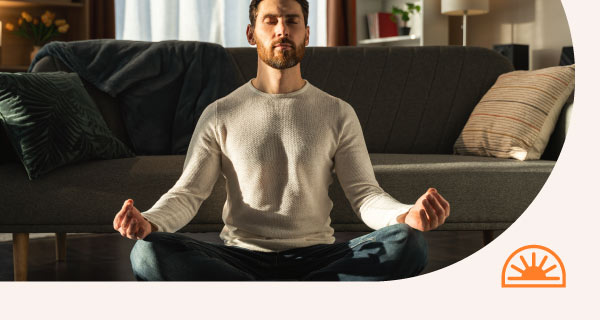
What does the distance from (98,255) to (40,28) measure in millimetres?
1795

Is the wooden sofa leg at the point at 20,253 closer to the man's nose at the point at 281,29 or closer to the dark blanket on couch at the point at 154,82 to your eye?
the dark blanket on couch at the point at 154,82

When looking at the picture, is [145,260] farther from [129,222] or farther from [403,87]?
[403,87]

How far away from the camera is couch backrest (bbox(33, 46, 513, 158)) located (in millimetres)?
2178

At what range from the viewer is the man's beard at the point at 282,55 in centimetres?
119

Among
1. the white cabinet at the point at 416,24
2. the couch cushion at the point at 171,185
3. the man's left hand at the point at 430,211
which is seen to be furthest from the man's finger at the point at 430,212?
the white cabinet at the point at 416,24

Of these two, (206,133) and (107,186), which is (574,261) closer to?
(206,133)

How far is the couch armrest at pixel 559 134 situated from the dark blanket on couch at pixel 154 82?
91cm

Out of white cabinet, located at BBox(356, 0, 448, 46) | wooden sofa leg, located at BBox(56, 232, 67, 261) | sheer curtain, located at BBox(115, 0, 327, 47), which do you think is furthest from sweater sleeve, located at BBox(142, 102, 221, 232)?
white cabinet, located at BBox(356, 0, 448, 46)

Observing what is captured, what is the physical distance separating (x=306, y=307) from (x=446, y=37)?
3.76 m

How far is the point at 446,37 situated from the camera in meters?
4.22

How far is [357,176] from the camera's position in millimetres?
1232

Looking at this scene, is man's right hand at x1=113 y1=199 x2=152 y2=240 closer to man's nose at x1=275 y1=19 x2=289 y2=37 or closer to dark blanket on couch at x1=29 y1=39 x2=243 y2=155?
man's nose at x1=275 y1=19 x2=289 y2=37

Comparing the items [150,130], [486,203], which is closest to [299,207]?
[486,203]

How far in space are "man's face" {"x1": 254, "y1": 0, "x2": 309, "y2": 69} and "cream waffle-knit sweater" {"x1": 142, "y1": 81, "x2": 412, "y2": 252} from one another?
0.10m
